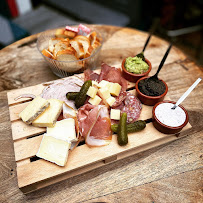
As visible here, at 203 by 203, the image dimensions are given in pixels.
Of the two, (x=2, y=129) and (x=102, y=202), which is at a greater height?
(x=2, y=129)

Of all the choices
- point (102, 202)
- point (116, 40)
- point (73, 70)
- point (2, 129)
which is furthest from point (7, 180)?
point (116, 40)

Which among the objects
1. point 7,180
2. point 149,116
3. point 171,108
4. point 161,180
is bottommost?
point 161,180

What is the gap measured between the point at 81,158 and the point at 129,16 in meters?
3.51

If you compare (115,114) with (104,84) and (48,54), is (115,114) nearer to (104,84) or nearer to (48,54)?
A: (104,84)

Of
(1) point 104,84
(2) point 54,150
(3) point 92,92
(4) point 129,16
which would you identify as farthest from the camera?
(4) point 129,16

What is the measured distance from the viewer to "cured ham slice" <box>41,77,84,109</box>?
1679 millimetres

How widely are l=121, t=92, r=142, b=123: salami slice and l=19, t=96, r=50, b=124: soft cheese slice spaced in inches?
24.7

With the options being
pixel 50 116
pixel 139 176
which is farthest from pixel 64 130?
pixel 139 176

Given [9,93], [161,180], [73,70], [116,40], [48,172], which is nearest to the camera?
[48,172]

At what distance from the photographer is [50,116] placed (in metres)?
1.48

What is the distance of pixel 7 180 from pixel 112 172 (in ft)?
2.49

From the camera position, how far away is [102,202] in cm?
132

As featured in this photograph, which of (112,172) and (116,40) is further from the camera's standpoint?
(116,40)

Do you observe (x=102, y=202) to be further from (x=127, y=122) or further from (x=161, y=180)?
(x=127, y=122)
